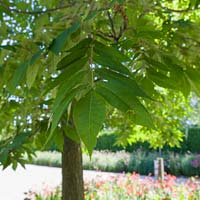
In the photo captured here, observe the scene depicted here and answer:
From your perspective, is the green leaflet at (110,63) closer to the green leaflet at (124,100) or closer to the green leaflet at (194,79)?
the green leaflet at (124,100)

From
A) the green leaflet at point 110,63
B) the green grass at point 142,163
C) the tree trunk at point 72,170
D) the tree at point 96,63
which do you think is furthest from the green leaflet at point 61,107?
the green grass at point 142,163

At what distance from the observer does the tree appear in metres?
0.68

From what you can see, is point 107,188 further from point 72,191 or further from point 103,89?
point 103,89

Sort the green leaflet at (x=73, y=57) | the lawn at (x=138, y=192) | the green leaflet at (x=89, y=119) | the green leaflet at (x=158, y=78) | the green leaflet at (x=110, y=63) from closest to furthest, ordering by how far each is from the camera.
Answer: the green leaflet at (x=89, y=119) < the green leaflet at (x=110, y=63) < the green leaflet at (x=73, y=57) < the green leaflet at (x=158, y=78) < the lawn at (x=138, y=192)

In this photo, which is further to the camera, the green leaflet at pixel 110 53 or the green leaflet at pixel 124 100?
the green leaflet at pixel 110 53

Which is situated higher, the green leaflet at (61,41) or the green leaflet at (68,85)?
the green leaflet at (61,41)

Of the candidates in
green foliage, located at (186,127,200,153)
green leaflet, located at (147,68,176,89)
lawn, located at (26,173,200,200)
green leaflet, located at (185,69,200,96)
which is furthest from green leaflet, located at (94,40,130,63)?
green foliage, located at (186,127,200,153)

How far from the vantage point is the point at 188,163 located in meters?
12.5

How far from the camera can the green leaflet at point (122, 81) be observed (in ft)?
2.28

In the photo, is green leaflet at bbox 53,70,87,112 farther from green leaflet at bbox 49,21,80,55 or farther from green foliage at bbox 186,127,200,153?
green foliage at bbox 186,127,200,153

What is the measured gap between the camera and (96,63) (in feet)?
2.68

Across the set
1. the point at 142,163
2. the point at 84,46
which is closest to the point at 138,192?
the point at 84,46

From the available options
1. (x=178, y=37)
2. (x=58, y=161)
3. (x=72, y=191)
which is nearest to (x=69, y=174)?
(x=72, y=191)

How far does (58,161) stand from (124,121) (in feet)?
47.1
